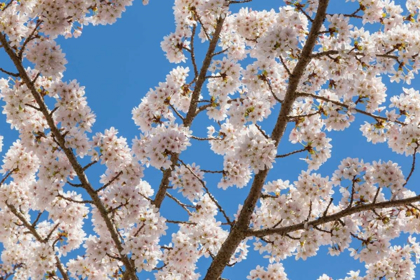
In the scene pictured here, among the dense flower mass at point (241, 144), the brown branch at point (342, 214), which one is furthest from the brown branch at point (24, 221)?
the brown branch at point (342, 214)

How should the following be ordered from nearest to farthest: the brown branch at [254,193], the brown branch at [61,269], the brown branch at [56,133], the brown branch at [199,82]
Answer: the brown branch at [56,133]
the brown branch at [254,193]
the brown branch at [61,269]
the brown branch at [199,82]

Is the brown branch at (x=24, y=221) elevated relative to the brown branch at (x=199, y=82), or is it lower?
lower

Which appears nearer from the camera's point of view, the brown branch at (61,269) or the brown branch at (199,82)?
the brown branch at (61,269)

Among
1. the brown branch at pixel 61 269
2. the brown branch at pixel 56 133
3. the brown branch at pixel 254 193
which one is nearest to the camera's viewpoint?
the brown branch at pixel 56 133

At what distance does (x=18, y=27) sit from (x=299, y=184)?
235 inches

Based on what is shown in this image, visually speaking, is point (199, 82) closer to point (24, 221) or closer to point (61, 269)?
point (24, 221)

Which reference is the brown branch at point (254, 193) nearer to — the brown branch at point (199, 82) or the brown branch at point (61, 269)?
the brown branch at point (199, 82)

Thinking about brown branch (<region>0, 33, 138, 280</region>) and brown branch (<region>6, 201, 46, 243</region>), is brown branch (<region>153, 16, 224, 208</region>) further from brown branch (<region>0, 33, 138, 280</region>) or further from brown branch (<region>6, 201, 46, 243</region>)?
brown branch (<region>6, 201, 46, 243</region>)

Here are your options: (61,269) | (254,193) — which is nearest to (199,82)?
(254,193)

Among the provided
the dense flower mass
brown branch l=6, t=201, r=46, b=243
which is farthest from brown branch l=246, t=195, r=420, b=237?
brown branch l=6, t=201, r=46, b=243

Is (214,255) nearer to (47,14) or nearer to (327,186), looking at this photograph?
(327,186)

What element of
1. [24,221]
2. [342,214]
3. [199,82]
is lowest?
[24,221]

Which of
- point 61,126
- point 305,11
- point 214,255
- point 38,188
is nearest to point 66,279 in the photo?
point 38,188

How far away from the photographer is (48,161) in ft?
25.4
